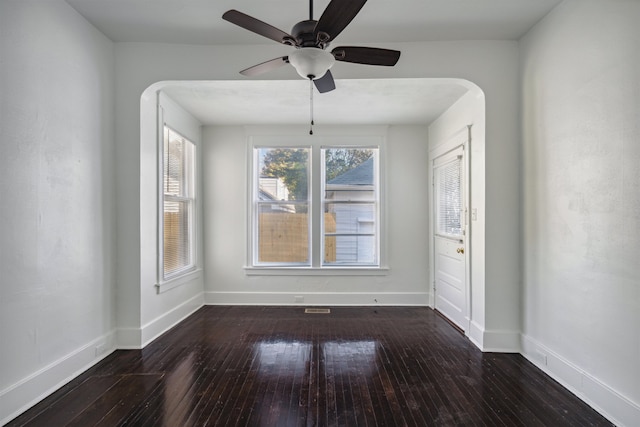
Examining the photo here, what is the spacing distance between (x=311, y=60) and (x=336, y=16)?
281mm

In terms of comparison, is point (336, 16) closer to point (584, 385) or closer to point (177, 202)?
point (584, 385)

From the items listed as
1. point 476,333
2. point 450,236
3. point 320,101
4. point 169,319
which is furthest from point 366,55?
point 169,319

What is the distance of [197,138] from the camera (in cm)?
479

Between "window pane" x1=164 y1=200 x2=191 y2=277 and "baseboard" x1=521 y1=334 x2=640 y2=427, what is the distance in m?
3.87

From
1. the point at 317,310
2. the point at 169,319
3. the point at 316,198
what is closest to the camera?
the point at 169,319

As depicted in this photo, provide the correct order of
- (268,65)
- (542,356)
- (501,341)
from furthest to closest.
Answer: (501,341) < (542,356) < (268,65)

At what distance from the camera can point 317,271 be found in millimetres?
4906

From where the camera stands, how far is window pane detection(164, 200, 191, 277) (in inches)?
156

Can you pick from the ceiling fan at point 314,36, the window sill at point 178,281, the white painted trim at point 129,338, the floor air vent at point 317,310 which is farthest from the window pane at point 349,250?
the ceiling fan at point 314,36

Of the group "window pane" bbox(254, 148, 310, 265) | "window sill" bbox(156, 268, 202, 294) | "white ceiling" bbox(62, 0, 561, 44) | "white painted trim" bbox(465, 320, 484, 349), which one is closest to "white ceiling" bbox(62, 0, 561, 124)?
"white ceiling" bbox(62, 0, 561, 44)

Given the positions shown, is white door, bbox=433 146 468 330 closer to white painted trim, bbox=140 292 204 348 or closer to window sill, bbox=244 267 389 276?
window sill, bbox=244 267 389 276

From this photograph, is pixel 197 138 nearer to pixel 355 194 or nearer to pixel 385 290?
pixel 355 194

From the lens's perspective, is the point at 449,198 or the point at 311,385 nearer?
the point at 311,385

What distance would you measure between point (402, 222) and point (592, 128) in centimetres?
283
